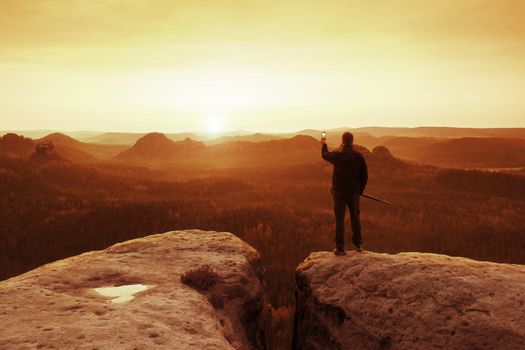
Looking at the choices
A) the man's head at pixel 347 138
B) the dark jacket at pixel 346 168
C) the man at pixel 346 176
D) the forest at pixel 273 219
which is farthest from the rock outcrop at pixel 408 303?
the forest at pixel 273 219

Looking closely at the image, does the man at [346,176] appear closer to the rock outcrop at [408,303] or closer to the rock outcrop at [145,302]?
the rock outcrop at [408,303]

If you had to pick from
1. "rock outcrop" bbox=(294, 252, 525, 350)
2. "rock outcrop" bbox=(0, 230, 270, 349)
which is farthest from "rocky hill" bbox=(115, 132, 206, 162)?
"rock outcrop" bbox=(294, 252, 525, 350)

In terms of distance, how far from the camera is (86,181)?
5831 cm

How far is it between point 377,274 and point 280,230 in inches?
727

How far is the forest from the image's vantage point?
80.1 ft

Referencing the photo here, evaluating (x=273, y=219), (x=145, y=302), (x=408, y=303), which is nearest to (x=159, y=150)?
(x=273, y=219)

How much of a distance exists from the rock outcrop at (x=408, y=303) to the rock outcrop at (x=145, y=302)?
62.6 inches

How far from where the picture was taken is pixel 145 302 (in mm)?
8180

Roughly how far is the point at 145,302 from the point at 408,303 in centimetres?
544

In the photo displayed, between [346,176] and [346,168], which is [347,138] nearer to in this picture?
[346,168]

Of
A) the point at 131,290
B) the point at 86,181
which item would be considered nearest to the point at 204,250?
the point at 131,290

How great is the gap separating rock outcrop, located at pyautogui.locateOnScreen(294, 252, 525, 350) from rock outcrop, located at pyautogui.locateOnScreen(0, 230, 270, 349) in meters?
1.59

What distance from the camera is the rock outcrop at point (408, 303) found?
831cm

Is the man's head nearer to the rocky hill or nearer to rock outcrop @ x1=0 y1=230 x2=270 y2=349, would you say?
rock outcrop @ x1=0 y1=230 x2=270 y2=349
